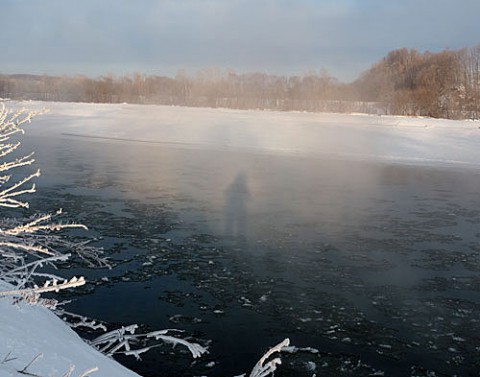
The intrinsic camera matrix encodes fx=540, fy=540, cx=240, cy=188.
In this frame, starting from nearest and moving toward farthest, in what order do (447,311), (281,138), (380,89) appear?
(447,311), (281,138), (380,89)

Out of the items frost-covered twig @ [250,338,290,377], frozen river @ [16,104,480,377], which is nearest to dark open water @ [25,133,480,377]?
frozen river @ [16,104,480,377]

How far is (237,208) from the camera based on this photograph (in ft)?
30.8

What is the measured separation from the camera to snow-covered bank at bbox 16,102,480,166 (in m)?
19.2

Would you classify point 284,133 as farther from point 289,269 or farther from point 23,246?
point 23,246

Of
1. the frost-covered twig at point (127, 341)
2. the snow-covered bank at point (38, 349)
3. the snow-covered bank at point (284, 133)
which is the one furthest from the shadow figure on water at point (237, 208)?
the snow-covered bank at point (284, 133)

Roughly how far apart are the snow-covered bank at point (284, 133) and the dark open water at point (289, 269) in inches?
267

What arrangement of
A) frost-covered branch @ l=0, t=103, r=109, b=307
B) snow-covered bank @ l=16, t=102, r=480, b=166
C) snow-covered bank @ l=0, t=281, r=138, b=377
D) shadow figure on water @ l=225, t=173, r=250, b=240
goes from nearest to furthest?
snow-covered bank @ l=0, t=281, r=138, b=377, frost-covered branch @ l=0, t=103, r=109, b=307, shadow figure on water @ l=225, t=173, r=250, b=240, snow-covered bank @ l=16, t=102, r=480, b=166

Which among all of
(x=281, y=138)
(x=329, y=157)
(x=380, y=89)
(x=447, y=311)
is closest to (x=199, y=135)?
(x=281, y=138)

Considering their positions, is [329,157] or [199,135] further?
[199,135]

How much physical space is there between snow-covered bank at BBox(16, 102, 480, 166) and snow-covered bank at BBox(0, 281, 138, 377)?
52.9ft

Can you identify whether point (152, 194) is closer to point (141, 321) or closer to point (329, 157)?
point (141, 321)

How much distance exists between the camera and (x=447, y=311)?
17.2ft

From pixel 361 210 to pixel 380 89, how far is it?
4781cm

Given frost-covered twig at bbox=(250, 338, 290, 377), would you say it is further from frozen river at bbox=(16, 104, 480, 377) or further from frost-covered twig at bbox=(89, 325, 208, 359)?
frozen river at bbox=(16, 104, 480, 377)
